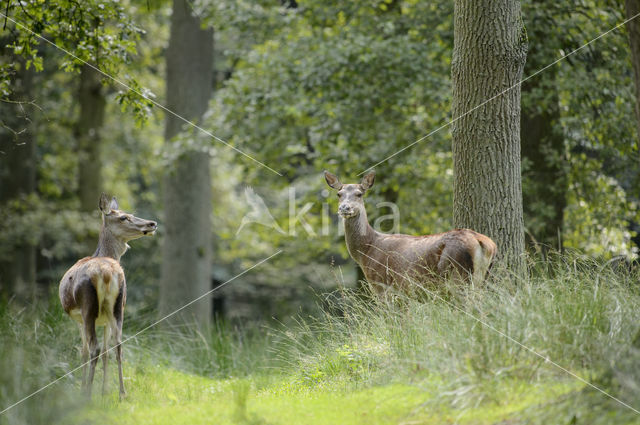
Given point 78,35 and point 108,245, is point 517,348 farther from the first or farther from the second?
point 78,35

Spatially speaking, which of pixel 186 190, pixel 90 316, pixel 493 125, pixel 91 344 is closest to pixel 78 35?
pixel 90 316

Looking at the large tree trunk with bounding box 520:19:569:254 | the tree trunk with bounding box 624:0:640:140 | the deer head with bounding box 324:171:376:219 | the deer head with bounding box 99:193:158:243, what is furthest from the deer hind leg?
the large tree trunk with bounding box 520:19:569:254

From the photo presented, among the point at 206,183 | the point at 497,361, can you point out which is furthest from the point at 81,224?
the point at 497,361

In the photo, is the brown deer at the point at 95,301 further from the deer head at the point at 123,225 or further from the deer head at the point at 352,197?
the deer head at the point at 352,197

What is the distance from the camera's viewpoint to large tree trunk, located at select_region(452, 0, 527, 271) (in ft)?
23.6

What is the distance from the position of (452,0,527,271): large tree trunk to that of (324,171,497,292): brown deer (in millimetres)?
461

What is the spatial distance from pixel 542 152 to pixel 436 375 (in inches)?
266

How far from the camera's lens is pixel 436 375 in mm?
5027

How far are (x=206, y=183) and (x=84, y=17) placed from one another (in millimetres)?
7072

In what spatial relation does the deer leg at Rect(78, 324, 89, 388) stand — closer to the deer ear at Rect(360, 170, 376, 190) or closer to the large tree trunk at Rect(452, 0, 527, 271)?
the deer ear at Rect(360, 170, 376, 190)

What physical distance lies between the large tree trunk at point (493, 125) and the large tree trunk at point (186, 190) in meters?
7.63

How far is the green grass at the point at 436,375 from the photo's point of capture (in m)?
4.54

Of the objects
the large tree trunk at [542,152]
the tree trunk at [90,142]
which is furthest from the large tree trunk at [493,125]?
the tree trunk at [90,142]

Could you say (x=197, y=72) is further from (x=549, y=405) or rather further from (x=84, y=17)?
(x=549, y=405)
